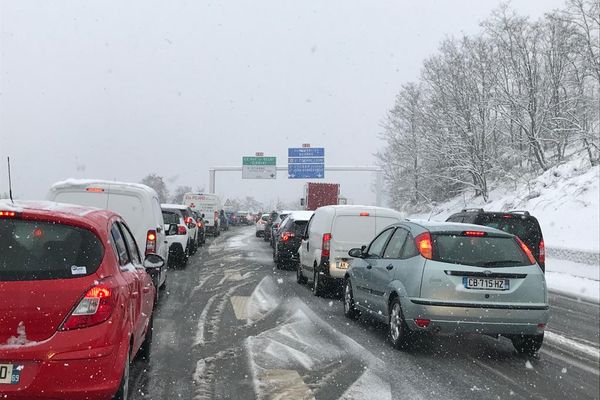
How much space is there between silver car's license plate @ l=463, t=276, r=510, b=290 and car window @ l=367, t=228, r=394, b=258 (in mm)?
1866

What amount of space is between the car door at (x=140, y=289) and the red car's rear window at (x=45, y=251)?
0.96 meters

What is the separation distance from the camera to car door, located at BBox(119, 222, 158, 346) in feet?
17.2

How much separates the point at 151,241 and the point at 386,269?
4590 millimetres

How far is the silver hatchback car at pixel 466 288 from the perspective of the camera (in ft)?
22.0

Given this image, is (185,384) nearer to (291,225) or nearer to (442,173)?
(291,225)

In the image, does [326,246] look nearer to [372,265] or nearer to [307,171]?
[372,265]

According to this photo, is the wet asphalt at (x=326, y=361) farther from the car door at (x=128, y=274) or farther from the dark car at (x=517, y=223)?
the dark car at (x=517, y=223)

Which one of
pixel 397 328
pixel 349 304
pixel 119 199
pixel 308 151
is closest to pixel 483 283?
pixel 397 328

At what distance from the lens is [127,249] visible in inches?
212

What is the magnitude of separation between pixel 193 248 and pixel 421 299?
52.6ft

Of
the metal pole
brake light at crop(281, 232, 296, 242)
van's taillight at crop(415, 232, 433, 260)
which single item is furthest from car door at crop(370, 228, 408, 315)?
the metal pole

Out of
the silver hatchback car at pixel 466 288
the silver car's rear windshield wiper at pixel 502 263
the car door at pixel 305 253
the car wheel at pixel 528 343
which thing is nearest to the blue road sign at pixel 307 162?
the car door at pixel 305 253

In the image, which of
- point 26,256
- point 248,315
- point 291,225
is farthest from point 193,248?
point 26,256

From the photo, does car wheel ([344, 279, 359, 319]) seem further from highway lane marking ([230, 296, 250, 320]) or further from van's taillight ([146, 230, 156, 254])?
van's taillight ([146, 230, 156, 254])
